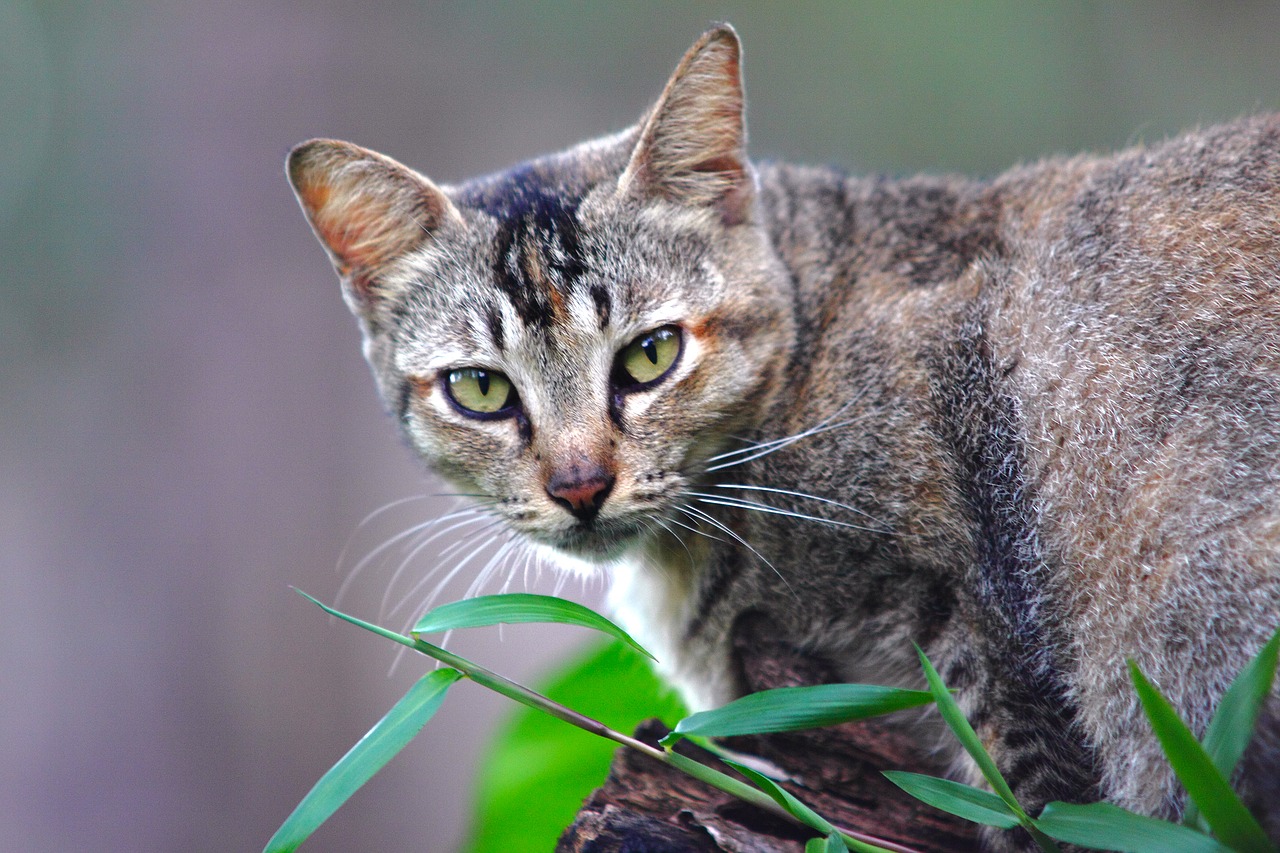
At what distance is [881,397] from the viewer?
7.21ft

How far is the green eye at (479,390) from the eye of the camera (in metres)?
2.29

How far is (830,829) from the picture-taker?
4.93ft

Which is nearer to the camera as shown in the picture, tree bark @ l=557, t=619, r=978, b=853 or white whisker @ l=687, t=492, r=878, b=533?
tree bark @ l=557, t=619, r=978, b=853

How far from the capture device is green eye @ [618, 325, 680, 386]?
224cm

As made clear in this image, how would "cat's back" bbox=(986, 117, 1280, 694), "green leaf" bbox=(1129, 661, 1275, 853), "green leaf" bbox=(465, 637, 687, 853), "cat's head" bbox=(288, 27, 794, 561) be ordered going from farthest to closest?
1. "green leaf" bbox=(465, 637, 687, 853)
2. "cat's head" bbox=(288, 27, 794, 561)
3. "cat's back" bbox=(986, 117, 1280, 694)
4. "green leaf" bbox=(1129, 661, 1275, 853)

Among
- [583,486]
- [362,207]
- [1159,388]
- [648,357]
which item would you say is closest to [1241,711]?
[1159,388]

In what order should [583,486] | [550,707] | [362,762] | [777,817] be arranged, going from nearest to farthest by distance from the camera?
[362,762]
[550,707]
[777,817]
[583,486]

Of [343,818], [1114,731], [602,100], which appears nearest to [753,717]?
[1114,731]

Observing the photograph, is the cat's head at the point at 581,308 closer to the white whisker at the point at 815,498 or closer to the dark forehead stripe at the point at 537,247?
the dark forehead stripe at the point at 537,247

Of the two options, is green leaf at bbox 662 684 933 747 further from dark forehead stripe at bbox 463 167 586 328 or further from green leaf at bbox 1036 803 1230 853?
dark forehead stripe at bbox 463 167 586 328

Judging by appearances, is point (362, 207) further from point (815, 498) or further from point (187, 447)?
point (187, 447)

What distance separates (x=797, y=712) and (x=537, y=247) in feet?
4.28

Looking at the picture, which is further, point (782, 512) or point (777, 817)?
point (782, 512)

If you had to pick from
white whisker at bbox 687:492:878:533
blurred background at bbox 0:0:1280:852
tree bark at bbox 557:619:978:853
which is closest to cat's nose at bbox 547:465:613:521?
white whisker at bbox 687:492:878:533
